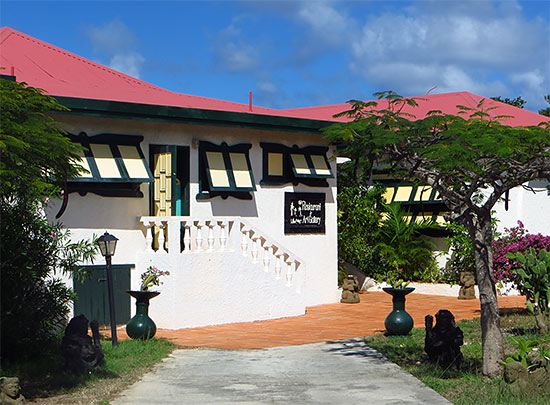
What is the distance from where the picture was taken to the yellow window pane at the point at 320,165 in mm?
18419

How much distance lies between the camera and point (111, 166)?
1500 cm

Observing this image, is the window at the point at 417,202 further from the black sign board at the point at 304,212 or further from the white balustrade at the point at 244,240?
the white balustrade at the point at 244,240

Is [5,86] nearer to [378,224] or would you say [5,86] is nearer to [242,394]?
[242,394]

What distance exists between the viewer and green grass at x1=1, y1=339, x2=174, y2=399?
9414 millimetres

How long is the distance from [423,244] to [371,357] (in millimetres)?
10926

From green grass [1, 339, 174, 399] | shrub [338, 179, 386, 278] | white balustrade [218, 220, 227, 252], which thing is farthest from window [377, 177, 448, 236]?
green grass [1, 339, 174, 399]

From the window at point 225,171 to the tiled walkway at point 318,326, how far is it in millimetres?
3047

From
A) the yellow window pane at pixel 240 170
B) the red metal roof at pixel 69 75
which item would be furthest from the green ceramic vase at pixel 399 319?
the red metal roof at pixel 69 75

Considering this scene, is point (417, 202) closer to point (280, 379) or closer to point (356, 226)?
point (356, 226)

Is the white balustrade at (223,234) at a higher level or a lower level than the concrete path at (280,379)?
higher

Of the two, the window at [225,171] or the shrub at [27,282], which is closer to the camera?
the shrub at [27,282]

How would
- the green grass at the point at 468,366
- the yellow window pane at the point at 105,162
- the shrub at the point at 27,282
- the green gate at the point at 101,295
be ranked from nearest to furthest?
the green grass at the point at 468,366 < the shrub at the point at 27,282 < the green gate at the point at 101,295 < the yellow window pane at the point at 105,162

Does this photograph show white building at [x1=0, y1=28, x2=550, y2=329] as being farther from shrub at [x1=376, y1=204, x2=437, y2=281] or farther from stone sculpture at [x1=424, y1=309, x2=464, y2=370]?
stone sculpture at [x1=424, y1=309, x2=464, y2=370]

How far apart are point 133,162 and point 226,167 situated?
234 cm
